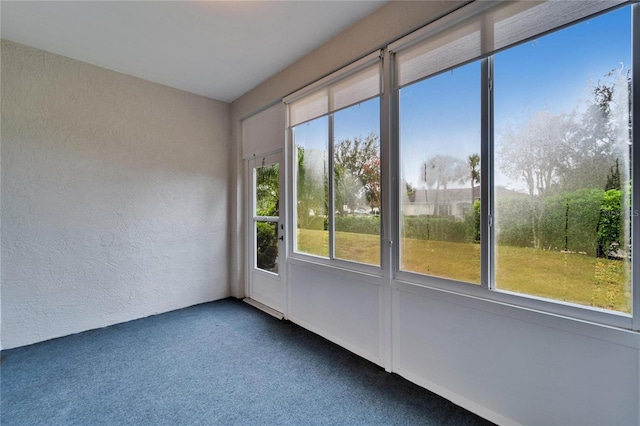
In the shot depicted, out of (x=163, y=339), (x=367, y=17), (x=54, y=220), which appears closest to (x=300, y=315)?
(x=163, y=339)

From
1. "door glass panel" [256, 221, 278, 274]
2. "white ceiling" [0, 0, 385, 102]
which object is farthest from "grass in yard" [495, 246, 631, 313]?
"door glass panel" [256, 221, 278, 274]

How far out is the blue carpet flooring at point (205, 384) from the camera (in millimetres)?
1677

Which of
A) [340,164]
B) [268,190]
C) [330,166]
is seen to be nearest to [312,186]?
[330,166]

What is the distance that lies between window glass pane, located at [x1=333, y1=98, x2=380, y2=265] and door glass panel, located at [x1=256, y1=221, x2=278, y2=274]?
3.78ft

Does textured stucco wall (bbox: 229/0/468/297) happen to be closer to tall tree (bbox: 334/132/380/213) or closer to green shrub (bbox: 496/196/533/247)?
tall tree (bbox: 334/132/380/213)

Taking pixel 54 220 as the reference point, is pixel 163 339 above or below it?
below

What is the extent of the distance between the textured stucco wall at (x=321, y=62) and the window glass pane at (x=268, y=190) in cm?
33

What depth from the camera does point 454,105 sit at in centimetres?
185

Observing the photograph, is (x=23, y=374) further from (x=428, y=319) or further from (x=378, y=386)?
(x=428, y=319)

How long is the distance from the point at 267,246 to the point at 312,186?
121cm

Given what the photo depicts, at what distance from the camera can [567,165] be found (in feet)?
4.69

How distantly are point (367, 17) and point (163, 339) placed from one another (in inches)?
137

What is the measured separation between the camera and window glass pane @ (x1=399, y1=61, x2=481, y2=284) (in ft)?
5.78

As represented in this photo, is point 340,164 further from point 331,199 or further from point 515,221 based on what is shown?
point 515,221
